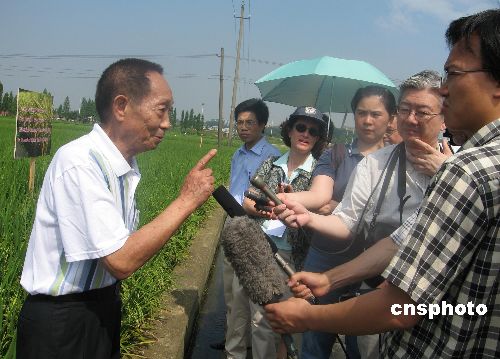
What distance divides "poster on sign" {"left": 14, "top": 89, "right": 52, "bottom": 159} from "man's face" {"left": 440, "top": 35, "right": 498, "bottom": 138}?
16.9ft

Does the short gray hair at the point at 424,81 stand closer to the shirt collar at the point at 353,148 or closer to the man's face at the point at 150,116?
the shirt collar at the point at 353,148

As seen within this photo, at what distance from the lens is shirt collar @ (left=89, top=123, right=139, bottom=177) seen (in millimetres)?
1654

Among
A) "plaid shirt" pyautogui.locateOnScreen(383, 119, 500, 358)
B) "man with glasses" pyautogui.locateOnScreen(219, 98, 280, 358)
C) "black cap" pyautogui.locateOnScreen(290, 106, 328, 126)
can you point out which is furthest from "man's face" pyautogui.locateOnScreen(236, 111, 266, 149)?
"plaid shirt" pyautogui.locateOnScreen(383, 119, 500, 358)

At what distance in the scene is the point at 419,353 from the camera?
1.16 metres

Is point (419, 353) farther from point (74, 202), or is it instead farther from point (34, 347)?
point (34, 347)

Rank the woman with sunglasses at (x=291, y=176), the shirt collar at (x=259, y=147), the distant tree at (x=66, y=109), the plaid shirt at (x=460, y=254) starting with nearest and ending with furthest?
the plaid shirt at (x=460, y=254) < the woman with sunglasses at (x=291, y=176) < the shirt collar at (x=259, y=147) < the distant tree at (x=66, y=109)

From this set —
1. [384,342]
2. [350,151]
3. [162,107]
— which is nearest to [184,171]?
[350,151]

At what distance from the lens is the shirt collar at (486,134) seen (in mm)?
1083

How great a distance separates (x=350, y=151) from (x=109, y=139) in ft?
5.54

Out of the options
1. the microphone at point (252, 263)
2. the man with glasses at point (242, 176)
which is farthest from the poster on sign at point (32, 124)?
the microphone at point (252, 263)

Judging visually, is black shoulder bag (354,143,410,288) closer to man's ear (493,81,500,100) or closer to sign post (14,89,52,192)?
man's ear (493,81,500,100)

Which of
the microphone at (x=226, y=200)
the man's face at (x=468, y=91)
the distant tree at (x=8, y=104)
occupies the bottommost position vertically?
the distant tree at (x=8, y=104)

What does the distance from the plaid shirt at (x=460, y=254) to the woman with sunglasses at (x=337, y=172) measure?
1.50m

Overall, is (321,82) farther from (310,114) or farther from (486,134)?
(486,134)
